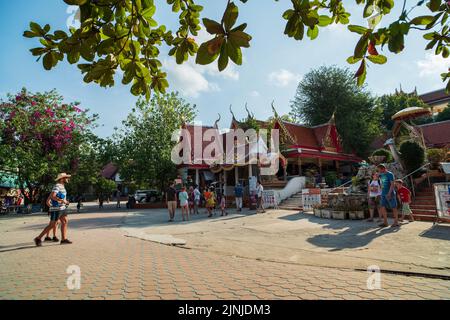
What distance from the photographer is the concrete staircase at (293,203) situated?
585 inches

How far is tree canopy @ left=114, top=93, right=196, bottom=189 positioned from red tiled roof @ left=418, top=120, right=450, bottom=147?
21007 millimetres

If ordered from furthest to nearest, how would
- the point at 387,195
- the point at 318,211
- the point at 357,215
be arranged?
the point at 318,211, the point at 357,215, the point at 387,195

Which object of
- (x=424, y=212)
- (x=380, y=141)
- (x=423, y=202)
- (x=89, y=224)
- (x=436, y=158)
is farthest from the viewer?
(x=380, y=141)

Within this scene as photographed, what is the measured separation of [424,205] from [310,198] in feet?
14.9

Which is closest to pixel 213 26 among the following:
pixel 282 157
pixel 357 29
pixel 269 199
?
pixel 357 29

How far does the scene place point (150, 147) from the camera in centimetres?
2280

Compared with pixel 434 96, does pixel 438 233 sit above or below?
below

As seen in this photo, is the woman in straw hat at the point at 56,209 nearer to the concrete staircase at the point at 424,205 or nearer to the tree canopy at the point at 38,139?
the concrete staircase at the point at 424,205

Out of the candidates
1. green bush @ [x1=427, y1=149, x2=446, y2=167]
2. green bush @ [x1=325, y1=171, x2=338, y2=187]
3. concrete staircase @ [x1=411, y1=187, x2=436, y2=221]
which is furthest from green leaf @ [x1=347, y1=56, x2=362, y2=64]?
green bush @ [x1=325, y1=171, x2=338, y2=187]

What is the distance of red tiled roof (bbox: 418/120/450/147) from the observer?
22125 mm

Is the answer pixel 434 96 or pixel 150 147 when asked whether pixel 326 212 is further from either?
pixel 434 96

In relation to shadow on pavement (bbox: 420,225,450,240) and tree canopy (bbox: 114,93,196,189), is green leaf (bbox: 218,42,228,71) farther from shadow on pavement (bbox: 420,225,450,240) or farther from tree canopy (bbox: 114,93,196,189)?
tree canopy (bbox: 114,93,196,189)
